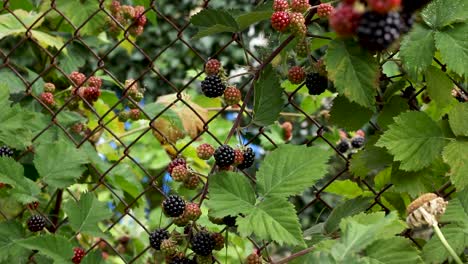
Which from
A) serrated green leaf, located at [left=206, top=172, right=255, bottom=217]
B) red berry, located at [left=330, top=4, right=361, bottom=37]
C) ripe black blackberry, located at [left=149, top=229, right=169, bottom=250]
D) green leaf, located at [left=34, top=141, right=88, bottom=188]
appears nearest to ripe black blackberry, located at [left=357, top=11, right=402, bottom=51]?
red berry, located at [left=330, top=4, right=361, bottom=37]

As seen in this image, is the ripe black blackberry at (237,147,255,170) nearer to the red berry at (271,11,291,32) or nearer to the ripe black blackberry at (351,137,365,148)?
the red berry at (271,11,291,32)

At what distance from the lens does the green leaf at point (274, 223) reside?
53.9 inches

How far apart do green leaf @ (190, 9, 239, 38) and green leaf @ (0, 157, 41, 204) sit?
→ 1.76 feet

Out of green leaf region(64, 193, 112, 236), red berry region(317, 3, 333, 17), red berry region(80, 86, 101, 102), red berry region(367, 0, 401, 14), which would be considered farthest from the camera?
red berry region(80, 86, 101, 102)

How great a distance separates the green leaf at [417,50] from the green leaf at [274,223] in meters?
0.32

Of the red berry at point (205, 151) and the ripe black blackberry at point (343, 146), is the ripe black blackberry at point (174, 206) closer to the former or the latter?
the red berry at point (205, 151)

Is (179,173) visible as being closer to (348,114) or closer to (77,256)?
(348,114)

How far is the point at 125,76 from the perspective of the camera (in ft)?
19.3

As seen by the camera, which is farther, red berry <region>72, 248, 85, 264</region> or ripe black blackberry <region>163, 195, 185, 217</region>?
red berry <region>72, 248, 85, 264</region>

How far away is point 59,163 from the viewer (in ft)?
6.22

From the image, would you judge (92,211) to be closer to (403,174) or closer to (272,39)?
(272,39)

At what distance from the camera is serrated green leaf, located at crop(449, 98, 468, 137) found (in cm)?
152

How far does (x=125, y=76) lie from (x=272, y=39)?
426 centimetres

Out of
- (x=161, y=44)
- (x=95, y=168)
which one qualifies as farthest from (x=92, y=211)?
(x=161, y=44)
